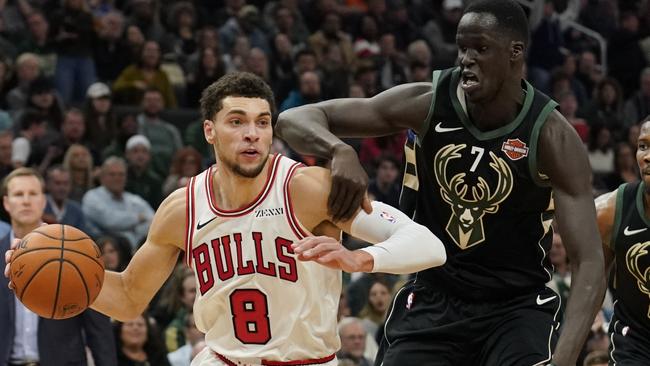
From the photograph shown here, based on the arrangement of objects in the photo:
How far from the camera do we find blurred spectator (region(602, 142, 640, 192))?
45.9 feet

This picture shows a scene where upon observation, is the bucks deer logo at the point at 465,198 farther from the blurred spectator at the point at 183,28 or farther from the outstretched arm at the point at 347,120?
the blurred spectator at the point at 183,28

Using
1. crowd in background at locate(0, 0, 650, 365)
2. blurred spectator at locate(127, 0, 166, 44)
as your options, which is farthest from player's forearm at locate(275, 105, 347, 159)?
blurred spectator at locate(127, 0, 166, 44)

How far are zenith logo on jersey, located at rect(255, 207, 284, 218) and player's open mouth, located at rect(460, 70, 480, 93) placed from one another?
3.14ft

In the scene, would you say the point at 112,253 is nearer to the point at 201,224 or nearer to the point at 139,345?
the point at 139,345

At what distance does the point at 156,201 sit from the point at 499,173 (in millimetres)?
7299

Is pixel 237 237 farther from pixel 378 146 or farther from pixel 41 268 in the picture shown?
pixel 378 146

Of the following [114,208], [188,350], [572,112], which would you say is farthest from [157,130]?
[572,112]

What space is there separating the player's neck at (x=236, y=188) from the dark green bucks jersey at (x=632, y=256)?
1997 mm

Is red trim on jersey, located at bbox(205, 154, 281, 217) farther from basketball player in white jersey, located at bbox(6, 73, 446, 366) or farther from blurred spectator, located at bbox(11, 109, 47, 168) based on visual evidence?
blurred spectator, located at bbox(11, 109, 47, 168)

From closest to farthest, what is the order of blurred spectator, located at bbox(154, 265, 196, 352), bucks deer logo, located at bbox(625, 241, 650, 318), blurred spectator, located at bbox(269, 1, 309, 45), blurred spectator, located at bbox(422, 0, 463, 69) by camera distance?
bucks deer logo, located at bbox(625, 241, 650, 318) < blurred spectator, located at bbox(154, 265, 196, 352) < blurred spectator, located at bbox(269, 1, 309, 45) < blurred spectator, located at bbox(422, 0, 463, 69)

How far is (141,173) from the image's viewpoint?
12000mm

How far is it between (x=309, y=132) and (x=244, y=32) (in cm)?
1034

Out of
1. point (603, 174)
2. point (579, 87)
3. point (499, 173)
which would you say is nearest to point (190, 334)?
point (499, 173)

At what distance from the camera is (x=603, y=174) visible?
14414 millimetres
